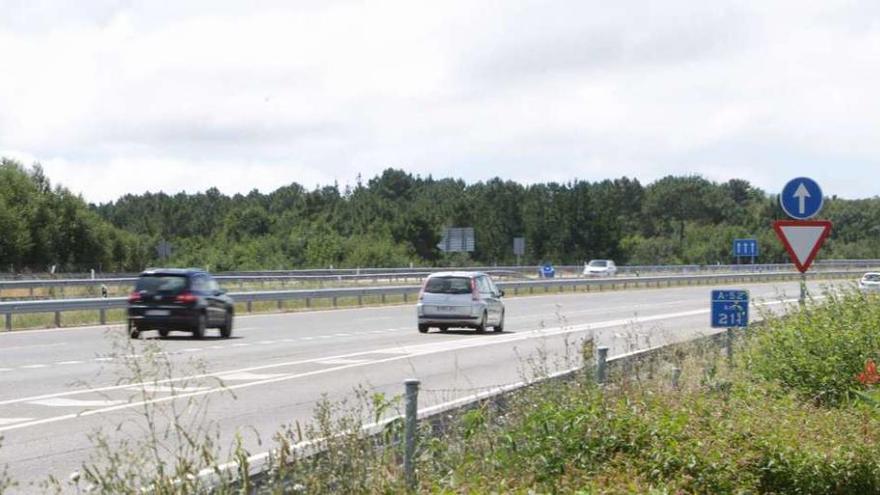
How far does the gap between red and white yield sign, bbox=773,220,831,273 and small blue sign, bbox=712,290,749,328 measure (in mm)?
1653

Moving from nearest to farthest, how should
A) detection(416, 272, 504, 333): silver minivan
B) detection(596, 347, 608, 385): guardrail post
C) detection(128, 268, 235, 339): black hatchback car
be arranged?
detection(596, 347, 608, 385): guardrail post, detection(128, 268, 235, 339): black hatchback car, detection(416, 272, 504, 333): silver minivan

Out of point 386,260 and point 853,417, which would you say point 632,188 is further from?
point 853,417

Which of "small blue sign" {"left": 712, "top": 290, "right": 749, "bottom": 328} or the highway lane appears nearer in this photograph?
the highway lane

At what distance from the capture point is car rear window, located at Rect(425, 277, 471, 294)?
32.5m

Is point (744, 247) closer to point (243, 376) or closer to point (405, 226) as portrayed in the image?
point (405, 226)

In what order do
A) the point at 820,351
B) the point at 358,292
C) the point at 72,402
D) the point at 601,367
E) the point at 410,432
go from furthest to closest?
the point at 358,292 < the point at 72,402 < the point at 820,351 < the point at 601,367 < the point at 410,432

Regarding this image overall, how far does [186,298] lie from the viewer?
29281 mm

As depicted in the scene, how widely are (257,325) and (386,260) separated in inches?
2582

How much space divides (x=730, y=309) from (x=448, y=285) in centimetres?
1576

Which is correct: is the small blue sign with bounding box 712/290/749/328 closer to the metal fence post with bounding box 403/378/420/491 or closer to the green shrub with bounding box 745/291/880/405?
the green shrub with bounding box 745/291/880/405

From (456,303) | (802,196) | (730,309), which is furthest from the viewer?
(456,303)

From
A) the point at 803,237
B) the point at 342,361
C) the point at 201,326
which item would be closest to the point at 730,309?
the point at 803,237

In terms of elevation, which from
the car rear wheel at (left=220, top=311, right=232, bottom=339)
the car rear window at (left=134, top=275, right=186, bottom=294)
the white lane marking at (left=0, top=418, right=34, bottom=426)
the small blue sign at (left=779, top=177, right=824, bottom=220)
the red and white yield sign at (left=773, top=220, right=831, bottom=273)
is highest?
the small blue sign at (left=779, top=177, right=824, bottom=220)

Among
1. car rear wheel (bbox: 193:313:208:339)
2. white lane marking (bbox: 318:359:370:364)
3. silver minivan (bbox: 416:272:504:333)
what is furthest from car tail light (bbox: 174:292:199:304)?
white lane marking (bbox: 318:359:370:364)
